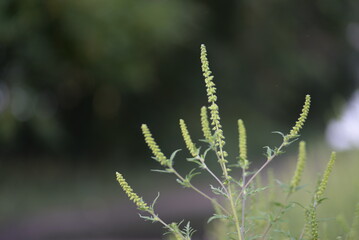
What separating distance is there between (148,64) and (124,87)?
0.89 metres

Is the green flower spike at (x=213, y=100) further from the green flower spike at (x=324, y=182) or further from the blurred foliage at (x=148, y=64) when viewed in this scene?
the blurred foliage at (x=148, y=64)

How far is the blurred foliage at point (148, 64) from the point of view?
11.7 metres

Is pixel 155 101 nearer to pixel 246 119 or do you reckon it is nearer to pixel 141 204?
pixel 246 119

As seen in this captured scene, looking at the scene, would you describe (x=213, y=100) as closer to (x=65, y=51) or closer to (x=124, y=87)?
(x=65, y=51)

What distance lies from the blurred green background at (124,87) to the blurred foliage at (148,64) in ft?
0.11

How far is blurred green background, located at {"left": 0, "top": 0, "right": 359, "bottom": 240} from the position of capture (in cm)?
1138

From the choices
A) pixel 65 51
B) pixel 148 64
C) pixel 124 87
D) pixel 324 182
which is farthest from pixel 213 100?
pixel 148 64

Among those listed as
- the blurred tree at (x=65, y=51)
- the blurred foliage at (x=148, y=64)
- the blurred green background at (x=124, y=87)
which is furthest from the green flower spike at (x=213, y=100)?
the blurred tree at (x=65, y=51)

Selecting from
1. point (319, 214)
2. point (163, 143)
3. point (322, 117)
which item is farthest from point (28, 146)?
point (319, 214)

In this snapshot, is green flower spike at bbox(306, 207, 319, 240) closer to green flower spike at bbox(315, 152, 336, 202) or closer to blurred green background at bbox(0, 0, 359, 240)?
green flower spike at bbox(315, 152, 336, 202)

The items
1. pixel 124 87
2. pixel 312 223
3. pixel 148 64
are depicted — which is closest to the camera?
pixel 312 223

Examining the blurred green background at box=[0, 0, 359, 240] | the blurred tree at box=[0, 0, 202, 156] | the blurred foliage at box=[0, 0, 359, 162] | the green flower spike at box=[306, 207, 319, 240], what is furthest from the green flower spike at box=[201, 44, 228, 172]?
the blurred tree at box=[0, 0, 202, 156]

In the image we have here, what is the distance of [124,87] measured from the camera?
13.0 metres

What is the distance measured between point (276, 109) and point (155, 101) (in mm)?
4274
